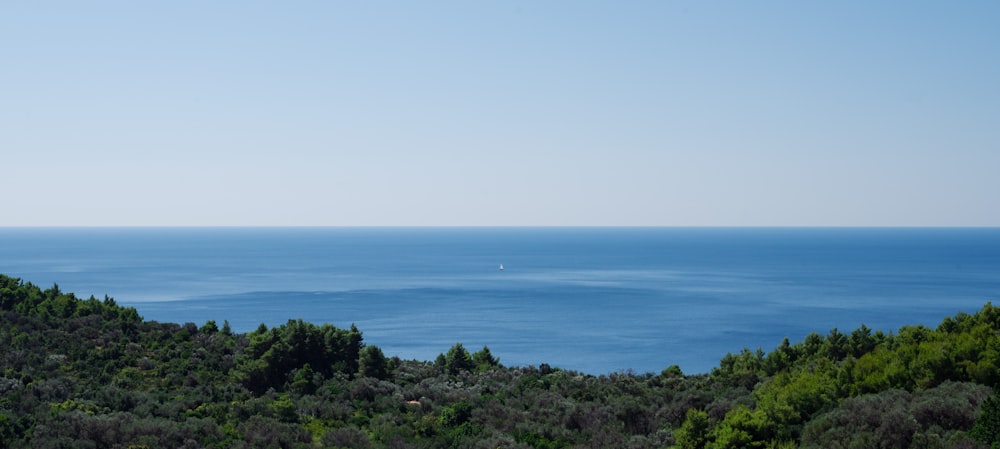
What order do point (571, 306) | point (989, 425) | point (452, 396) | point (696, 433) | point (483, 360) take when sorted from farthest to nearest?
point (571, 306)
point (483, 360)
point (452, 396)
point (696, 433)
point (989, 425)

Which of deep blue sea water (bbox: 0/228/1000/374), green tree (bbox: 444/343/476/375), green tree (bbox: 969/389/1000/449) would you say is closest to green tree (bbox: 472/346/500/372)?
green tree (bbox: 444/343/476/375)

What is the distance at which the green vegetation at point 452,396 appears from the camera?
23.3 m

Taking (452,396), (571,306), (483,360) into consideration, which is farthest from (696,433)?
(571,306)

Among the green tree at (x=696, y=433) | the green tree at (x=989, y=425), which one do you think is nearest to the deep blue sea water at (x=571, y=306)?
the green tree at (x=696, y=433)

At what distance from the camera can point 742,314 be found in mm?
127688

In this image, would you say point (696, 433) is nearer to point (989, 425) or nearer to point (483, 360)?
point (989, 425)

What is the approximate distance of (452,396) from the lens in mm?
33188

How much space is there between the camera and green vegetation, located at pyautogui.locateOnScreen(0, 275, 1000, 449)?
2329 cm

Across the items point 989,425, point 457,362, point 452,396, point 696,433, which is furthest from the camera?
point 457,362

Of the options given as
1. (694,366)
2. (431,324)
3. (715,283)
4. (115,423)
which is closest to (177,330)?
(115,423)

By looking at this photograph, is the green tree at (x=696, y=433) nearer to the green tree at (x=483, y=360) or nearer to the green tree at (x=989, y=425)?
the green tree at (x=989, y=425)

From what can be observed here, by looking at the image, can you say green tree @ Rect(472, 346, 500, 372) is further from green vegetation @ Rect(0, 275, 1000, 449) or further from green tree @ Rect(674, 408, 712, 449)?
green tree @ Rect(674, 408, 712, 449)

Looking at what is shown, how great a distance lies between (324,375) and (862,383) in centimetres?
2438

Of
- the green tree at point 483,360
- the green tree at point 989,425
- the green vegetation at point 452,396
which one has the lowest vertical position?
the green tree at point 483,360
